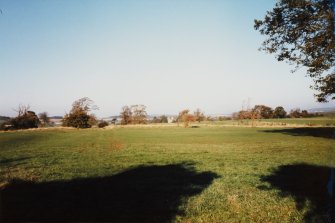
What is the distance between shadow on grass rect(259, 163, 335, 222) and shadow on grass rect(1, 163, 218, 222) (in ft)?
9.90

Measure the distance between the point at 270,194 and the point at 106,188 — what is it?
20.7 ft

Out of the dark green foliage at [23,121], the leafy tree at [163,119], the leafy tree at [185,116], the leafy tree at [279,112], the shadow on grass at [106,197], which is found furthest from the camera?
the leafy tree at [163,119]

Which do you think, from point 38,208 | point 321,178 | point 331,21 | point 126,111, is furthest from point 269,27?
point 126,111

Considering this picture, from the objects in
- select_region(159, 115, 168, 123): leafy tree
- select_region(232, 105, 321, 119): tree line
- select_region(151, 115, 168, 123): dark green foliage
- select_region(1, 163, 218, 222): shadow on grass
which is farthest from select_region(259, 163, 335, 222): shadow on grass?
select_region(159, 115, 168, 123): leafy tree

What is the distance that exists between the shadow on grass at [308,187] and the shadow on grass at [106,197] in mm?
3018

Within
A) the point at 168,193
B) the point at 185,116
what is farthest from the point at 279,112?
the point at 168,193

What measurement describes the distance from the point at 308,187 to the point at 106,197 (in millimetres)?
7800

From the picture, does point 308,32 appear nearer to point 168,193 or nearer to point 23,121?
point 168,193

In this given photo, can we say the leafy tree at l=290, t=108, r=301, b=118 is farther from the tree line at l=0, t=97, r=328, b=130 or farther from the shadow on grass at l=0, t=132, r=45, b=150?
the shadow on grass at l=0, t=132, r=45, b=150

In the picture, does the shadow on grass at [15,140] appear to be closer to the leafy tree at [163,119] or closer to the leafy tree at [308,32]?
the leafy tree at [308,32]

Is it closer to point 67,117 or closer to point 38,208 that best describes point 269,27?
point 38,208

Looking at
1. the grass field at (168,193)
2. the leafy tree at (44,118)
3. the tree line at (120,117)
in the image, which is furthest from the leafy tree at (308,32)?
the leafy tree at (44,118)

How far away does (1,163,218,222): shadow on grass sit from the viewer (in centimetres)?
800

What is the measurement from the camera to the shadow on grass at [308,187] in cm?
817
